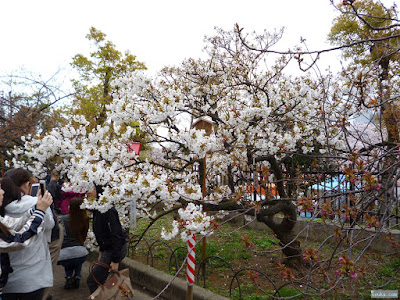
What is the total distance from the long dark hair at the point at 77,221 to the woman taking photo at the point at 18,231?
1671 millimetres

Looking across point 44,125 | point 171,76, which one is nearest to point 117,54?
point 44,125

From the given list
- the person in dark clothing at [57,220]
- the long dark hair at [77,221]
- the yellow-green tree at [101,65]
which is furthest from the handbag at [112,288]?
the yellow-green tree at [101,65]

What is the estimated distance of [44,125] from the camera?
11828mm

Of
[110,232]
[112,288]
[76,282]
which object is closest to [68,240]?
[76,282]

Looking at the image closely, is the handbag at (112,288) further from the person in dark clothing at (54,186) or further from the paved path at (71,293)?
the person in dark clothing at (54,186)

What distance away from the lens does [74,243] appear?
15.1 feet

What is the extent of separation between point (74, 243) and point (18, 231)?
83.0 inches

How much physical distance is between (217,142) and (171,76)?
3.34m

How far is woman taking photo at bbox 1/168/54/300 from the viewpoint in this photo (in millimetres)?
2623

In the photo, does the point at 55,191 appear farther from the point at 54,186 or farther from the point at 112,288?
the point at 112,288

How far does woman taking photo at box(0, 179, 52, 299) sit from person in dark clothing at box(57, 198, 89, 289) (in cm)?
170

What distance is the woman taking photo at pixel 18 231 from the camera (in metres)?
2.50

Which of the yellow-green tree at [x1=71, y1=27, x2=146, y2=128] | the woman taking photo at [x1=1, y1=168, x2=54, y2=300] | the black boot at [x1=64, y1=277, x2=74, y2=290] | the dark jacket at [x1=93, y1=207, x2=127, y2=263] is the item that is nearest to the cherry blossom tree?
the dark jacket at [x1=93, y1=207, x2=127, y2=263]

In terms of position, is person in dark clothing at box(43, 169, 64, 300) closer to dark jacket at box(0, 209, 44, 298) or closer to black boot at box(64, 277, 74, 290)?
black boot at box(64, 277, 74, 290)
